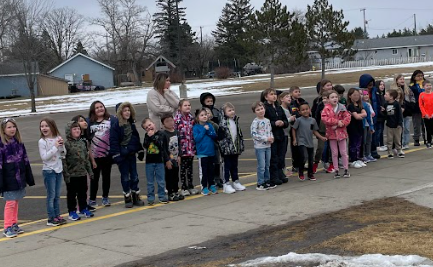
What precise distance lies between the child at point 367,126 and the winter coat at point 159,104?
13.3ft

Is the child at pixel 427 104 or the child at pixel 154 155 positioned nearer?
the child at pixel 154 155

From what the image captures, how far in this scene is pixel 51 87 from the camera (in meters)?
72.9

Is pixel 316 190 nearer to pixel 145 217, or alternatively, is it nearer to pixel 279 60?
pixel 145 217

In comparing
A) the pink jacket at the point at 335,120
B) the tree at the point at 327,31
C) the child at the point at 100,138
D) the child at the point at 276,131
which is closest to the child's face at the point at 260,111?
the child at the point at 276,131

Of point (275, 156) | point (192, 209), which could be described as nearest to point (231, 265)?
point (192, 209)

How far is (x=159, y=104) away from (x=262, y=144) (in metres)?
1.91

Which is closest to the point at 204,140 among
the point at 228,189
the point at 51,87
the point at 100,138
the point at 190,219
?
the point at 228,189

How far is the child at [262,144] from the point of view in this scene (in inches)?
388

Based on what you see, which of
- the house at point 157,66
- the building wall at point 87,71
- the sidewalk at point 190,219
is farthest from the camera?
the building wall at point 87,71

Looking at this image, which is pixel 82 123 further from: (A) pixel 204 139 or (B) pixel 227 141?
(B) pixel 227 141

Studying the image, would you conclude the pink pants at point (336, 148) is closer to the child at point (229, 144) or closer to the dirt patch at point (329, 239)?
the child at point (229, 144)

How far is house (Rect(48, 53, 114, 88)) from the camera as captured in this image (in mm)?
81875

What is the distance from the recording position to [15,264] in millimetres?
6422

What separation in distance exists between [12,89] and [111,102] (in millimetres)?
29699
